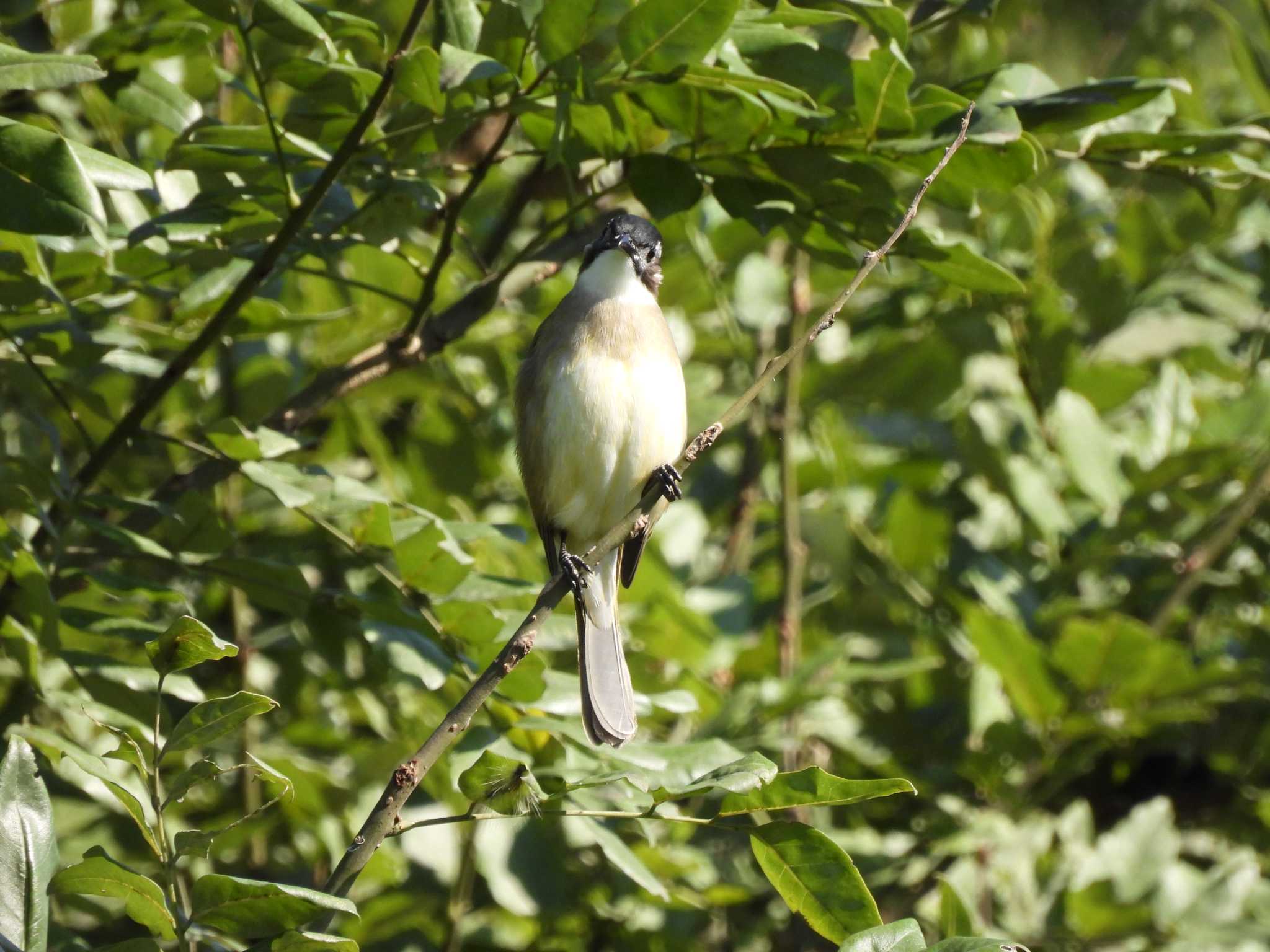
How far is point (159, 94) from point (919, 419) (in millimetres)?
2548

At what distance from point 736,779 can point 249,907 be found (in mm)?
645

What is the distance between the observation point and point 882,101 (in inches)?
100

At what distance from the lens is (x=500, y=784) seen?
2.04 m

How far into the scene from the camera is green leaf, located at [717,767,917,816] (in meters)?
1.94

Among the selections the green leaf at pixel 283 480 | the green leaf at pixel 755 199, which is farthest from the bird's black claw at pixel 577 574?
the green leaf at pixel 755 199

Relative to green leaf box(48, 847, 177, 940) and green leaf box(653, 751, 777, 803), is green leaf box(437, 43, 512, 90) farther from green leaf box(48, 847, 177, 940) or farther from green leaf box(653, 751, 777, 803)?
green leaf box(48, 847, 177, 940)

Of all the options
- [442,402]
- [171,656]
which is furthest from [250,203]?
[442,402]

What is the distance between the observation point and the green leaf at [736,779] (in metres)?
1.97

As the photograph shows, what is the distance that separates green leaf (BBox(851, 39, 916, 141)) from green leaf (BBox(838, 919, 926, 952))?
1341 millimetres

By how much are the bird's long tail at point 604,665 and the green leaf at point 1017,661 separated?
83 cm

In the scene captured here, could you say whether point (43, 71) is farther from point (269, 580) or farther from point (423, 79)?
point (269, 580)

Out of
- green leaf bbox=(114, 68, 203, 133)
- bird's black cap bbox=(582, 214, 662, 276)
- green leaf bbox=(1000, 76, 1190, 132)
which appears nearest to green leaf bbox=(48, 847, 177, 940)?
green leaf bbox=(114, 68, 203, 133)

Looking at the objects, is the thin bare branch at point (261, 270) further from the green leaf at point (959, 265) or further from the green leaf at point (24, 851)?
the green leaf at point (959, 265)

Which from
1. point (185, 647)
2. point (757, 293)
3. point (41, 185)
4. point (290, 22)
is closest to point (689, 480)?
point (757, 293)
